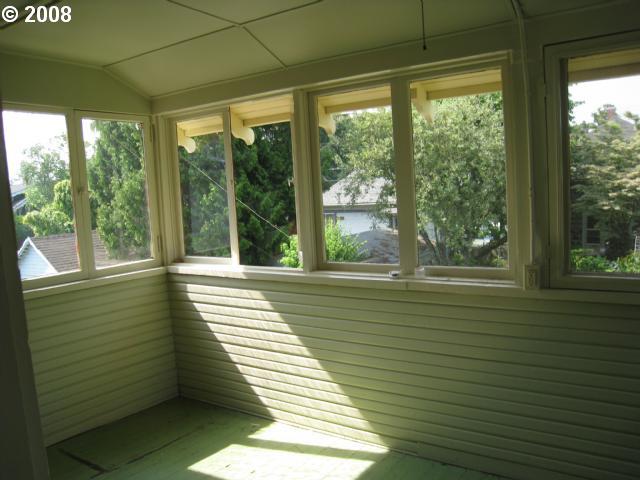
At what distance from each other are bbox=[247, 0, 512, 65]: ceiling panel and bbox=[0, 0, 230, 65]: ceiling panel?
395 mm

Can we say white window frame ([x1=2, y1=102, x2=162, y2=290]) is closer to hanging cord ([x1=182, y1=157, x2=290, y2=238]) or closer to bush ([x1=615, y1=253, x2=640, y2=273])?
hanging cord ([x1=182, y1=157, x2=290, y2=238])

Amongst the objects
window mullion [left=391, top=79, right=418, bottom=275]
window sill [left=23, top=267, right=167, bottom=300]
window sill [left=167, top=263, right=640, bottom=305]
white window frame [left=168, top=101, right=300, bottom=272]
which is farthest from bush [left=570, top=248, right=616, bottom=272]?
window sill [left=23, top=267, right=167, bottom=300]

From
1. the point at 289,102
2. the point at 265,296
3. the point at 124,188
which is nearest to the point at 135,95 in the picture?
the point at 124,188

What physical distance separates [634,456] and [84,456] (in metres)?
3.38

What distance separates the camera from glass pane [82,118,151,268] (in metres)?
4.25

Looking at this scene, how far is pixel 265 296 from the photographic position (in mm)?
4070

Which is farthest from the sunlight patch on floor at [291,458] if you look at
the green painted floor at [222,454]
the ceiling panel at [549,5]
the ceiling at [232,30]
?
the ceiling panel at [549,5]

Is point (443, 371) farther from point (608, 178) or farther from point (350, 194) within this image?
point (608, 178)

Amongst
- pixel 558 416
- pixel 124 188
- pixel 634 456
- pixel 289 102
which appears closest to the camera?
pixel 634 456

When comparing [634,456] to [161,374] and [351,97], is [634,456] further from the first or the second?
[161,374]

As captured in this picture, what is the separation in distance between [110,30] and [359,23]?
5.17 ft

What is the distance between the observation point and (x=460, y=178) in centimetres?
324

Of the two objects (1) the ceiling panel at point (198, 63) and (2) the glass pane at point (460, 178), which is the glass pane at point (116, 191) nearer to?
(1) the ceiling panel at point (198, 63)

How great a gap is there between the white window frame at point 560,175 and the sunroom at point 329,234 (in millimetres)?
12
